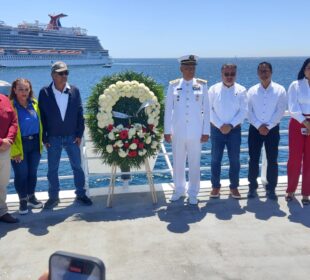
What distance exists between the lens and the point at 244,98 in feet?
14.2

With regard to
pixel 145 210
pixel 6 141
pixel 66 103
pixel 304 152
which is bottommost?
pixel 145 210

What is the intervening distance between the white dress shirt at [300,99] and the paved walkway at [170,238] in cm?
105

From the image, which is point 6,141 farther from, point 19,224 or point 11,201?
point 11,201

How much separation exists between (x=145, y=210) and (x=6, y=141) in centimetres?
165

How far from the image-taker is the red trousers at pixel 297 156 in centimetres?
429

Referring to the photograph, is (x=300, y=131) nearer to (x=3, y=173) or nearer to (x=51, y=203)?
(x=51, y=203)

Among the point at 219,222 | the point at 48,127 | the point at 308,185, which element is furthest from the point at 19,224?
the point at 308,185

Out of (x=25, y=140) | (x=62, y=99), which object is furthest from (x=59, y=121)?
(x=25, y=140)

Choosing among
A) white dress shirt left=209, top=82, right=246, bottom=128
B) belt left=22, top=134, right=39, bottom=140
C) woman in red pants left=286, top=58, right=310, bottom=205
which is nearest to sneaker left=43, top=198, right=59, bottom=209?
belt left=22, top=134, right=39, bottom=140

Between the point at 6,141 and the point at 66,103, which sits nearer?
the point at 6,141

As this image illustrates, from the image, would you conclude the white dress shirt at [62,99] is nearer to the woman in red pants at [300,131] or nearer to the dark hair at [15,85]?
the dark hair at [15,85]

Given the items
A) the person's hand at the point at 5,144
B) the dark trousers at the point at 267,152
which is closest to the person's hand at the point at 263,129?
the dark trousers at the point at 267,152

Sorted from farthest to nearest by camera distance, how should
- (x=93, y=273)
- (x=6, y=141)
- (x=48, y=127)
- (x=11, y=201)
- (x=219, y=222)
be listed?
(x=11, y=201)
(x=48, y=127)
(x=219, y=222)
(x=6, y=141)
(x=93, y=273)

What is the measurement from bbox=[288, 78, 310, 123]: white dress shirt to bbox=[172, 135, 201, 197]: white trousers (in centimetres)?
111
